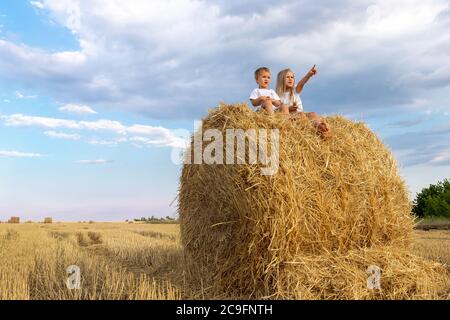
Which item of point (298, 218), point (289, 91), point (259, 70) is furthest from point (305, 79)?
point (298, 218)

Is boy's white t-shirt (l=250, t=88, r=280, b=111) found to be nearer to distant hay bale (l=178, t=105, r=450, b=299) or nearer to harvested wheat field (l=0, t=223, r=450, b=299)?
distant hay bale (l=178, t=105, r=450, b=299)

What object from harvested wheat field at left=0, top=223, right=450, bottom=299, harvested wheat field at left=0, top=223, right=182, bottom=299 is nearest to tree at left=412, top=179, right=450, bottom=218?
harvested wheat field at left=0, top=223, right=450, bottom=299

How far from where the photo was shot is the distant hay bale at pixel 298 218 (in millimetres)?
5238

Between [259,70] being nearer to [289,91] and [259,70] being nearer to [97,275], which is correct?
[289,91]

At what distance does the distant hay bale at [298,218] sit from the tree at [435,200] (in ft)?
74.1

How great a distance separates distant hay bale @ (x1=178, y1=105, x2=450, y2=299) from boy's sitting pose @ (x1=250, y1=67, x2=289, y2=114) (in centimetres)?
31

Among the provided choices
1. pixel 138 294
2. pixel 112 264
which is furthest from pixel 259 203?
pixel 112 264

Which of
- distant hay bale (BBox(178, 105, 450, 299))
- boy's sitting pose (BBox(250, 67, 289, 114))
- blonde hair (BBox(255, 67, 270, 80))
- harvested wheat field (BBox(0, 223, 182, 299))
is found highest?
blonde hair (BBox(255, 67, 270, 80))

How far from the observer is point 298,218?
5.27 meters

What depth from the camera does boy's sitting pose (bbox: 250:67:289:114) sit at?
20.1 ft

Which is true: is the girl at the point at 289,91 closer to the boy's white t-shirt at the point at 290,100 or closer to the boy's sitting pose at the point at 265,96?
the boy's white t-shirt at the point at 290,100

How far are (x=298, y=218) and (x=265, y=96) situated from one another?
1843mm

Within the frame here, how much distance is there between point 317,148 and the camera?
19.2 ft

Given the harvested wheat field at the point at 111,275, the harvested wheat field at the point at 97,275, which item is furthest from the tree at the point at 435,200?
the harvested wheat field at the point at 97,275
